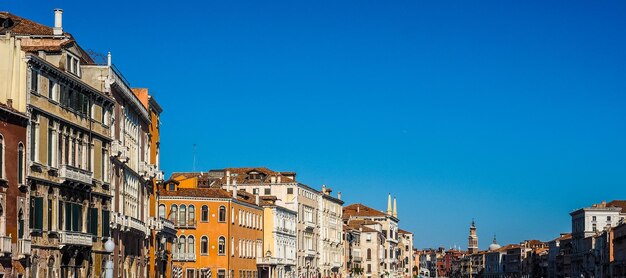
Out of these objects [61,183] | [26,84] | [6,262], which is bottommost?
[6,262]

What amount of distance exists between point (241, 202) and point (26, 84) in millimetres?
57095

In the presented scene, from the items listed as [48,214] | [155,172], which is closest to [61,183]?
[48,214]

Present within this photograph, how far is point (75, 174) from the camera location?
1887 inches

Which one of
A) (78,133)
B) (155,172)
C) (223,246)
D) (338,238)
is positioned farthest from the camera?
(338,238)

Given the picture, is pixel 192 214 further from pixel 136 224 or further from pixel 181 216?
pixel 136 224

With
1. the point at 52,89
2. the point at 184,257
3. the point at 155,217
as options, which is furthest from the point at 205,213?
the point at 52,89

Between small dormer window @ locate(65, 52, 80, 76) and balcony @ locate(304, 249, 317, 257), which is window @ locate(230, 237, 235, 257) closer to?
balcony @ locate(304, 249, 317, 257)

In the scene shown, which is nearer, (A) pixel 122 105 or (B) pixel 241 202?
(A) pixel 122 105

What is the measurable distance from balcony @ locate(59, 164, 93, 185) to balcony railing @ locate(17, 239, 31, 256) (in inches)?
174

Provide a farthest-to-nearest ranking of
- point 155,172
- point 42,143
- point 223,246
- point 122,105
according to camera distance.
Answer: point 223,246 → point 155,172 → point 122,105 → point 42,143

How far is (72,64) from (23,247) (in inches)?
407

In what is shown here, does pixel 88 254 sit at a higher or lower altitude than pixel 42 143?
lower

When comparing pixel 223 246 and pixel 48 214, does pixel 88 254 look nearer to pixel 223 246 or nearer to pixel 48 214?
pixel 48 214

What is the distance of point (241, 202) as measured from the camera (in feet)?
328
